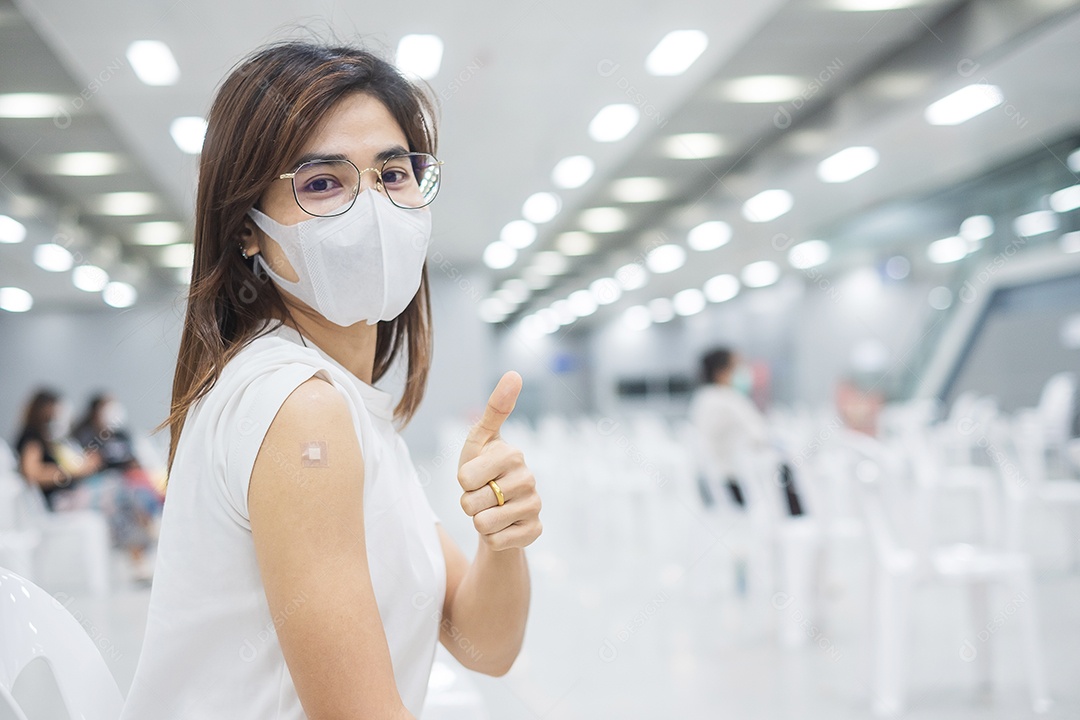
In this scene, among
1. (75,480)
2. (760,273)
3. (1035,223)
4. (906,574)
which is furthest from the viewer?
(760,273)

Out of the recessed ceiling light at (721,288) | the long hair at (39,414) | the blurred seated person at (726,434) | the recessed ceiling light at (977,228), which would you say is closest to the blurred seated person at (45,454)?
the long hair at (39,414)

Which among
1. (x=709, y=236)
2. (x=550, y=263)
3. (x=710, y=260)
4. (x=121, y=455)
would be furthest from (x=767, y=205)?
(x=121, y=455)

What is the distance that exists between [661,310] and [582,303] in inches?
70.7

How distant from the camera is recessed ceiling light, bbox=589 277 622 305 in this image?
14.9 meters

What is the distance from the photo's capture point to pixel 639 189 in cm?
870

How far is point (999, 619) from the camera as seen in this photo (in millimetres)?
3412

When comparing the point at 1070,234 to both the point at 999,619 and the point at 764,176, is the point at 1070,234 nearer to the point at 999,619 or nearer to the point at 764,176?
the point at 764,176

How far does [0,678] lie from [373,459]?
0.38 m

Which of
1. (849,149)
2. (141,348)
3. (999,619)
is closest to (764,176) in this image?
(849,149)

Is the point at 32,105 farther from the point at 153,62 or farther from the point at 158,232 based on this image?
the point at 158,232

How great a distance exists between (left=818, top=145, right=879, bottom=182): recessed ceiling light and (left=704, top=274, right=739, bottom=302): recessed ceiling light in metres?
6.40

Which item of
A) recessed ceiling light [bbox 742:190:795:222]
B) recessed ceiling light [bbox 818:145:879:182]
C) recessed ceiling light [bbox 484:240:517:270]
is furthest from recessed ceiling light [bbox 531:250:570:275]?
recessed ceiling light [bbox 818:145:879:182]

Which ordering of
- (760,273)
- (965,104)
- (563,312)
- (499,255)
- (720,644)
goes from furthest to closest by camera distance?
(563,312)
(760,273)
(499,255)
(965,104)
(720,644)

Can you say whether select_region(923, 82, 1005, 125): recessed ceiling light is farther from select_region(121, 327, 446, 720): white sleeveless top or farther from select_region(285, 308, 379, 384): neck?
select_region(121, 327, 446, 720): white sleeveless top
